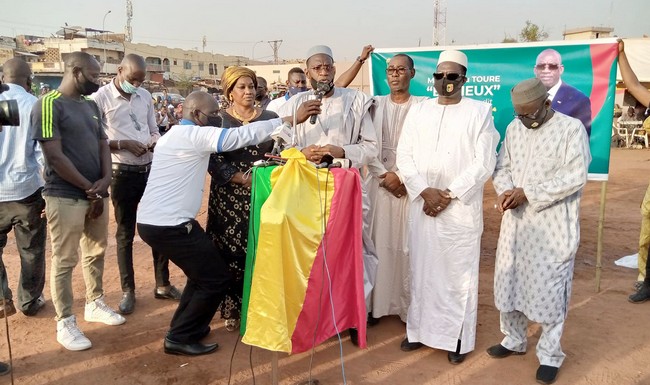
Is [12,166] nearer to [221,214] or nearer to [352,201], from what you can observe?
[221,214]

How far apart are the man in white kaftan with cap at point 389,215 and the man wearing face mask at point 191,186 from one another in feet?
3.74

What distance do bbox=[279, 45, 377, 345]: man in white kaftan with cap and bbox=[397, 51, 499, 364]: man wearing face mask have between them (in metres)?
0.39

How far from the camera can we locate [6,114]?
3021 millimetres

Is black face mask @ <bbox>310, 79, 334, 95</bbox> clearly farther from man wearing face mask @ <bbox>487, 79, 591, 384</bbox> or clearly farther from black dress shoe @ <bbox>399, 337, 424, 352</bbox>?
black dress shoe @ <bbox>399, 337, 424, 352</bbox>

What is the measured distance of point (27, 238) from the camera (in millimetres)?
4324

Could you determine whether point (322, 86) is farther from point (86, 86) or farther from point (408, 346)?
point (408, 346)

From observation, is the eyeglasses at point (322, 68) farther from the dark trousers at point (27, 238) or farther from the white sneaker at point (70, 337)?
the white sneaker at point (70, 337)

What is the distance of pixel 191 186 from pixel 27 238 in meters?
1.94

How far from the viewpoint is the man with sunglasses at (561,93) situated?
4867 millimetres

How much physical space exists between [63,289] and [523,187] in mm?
3568

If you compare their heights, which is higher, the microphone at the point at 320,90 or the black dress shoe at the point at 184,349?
the microphone at the point at 320,90

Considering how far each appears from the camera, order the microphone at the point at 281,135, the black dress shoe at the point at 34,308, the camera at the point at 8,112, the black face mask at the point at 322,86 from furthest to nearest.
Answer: the black dress shoe at the point at 34,308
the black face mask at the point at 322,86
the microphone at the point at 281,135
the camera at the point at 8,112

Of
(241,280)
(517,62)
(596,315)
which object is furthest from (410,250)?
(517,62)

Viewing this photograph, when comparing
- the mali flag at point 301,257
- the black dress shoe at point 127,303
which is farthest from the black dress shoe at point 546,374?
the black dress shoe at point 127,303
